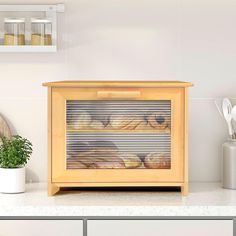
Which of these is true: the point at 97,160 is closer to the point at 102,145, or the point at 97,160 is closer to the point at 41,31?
the point at 102,145

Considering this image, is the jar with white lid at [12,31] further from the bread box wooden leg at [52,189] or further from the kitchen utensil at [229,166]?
the kitchen utensil at [229,166]

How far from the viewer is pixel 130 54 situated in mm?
2869

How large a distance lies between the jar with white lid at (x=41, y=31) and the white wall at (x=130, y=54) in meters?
0.09

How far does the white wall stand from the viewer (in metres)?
2.86

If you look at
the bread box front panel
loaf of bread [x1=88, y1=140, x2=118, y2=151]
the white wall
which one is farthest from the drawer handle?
the white wall

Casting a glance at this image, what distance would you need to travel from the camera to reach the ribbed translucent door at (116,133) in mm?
2525

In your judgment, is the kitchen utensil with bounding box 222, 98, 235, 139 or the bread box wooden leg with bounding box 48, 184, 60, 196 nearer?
the bread box wooden leg with bounding box 48, 184, 60, 196
